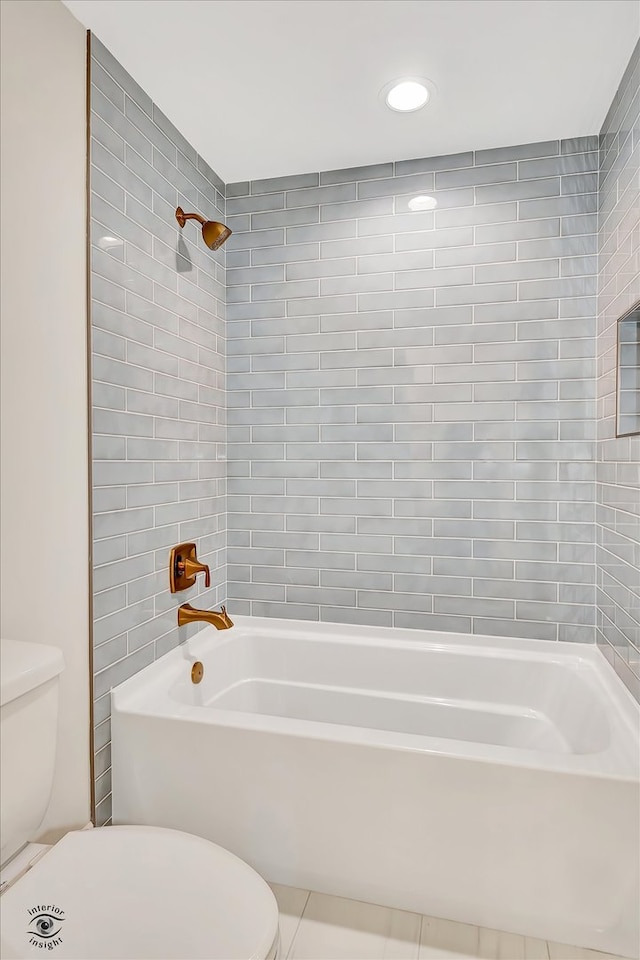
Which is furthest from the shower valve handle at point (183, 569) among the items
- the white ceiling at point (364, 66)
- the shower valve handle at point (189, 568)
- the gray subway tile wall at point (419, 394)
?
the white ceiling at point (364, 66)

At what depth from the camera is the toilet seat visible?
118 cm

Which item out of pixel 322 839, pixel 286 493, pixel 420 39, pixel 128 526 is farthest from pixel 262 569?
pixel 420 39

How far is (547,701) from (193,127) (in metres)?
2.60

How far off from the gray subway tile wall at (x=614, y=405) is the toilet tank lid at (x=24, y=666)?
5.43 ft

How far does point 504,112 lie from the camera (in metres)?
2.19

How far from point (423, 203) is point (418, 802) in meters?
2.24

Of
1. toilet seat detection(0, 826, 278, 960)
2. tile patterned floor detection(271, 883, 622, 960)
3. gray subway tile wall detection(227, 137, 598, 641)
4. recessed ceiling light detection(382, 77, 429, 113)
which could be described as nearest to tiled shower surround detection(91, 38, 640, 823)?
gray subway tile wall detection(227, 137, 598, 641)

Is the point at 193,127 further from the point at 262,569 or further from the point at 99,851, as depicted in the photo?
the point at 99,851

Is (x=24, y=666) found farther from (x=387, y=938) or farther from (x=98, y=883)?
(x=387, y=938)

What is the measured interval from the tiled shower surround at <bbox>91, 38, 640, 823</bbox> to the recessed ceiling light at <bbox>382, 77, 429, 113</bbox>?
0.39 m

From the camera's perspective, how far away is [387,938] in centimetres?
164

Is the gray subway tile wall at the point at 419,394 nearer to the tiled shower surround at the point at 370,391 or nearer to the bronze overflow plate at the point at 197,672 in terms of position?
the tiled shower surround at the point at 370,391

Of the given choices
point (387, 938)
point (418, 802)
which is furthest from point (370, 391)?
point (387, 938)

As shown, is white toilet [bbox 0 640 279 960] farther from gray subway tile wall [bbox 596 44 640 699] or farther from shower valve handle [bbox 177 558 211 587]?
gray subway tile wall [bbox 596 44 640 699]
